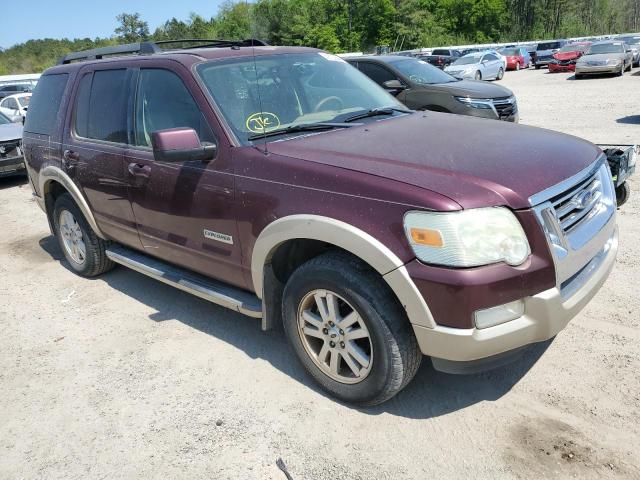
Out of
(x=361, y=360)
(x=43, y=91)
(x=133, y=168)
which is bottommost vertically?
(x=361, y=360)

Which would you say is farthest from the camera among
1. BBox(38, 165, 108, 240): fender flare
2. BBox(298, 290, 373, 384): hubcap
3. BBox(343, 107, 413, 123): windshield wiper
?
BBox(38, 165, 108, 240): fender flare

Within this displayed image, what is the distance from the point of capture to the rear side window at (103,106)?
4.16 m

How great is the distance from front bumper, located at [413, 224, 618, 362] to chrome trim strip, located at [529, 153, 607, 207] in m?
0.42

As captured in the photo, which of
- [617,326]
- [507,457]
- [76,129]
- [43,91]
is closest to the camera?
[507,457]

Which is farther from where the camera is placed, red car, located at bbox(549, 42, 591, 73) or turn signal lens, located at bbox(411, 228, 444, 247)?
red car, located at bbox(549, 42, 591, 73)

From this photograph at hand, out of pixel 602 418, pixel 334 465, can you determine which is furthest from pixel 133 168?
pixel 602 418

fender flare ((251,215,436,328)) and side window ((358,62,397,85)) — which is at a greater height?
side window ((358,62,397,85))

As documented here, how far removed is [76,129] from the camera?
15.4ft

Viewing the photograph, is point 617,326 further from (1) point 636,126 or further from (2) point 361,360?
(1) point 636,126

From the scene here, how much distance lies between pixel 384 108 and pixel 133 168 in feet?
6.17

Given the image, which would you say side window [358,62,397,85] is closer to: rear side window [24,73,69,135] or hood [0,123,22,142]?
rear side window [24,73,69,135]

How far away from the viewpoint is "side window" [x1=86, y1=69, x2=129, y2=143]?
13.6 feet

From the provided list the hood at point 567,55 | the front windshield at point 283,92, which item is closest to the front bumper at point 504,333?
the front windshield at point 283,92

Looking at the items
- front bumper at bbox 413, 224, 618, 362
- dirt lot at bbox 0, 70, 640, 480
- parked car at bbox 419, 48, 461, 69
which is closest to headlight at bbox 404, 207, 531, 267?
front bumper at bbox 413, 224, 618, 362
